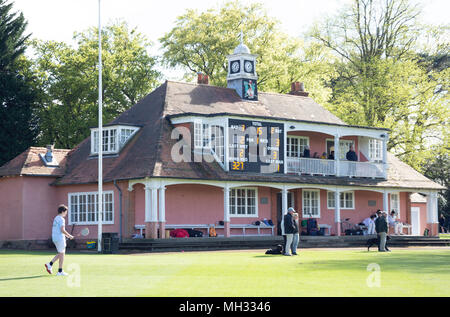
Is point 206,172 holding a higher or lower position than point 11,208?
higher

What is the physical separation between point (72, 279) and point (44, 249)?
19407 mm

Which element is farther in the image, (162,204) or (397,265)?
(162,204)

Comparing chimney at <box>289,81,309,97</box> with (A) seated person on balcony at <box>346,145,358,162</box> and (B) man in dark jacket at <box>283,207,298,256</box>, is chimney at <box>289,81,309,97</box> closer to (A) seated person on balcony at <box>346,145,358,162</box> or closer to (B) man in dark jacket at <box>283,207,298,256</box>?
(A) seated person on balcony at <box>346,145,358,162</box>

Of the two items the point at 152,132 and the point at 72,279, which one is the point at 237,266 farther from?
the point at 152,132

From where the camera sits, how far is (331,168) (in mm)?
39594

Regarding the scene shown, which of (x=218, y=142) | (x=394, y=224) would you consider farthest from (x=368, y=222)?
(x=218, y=142)

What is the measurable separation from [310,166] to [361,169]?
3.40 metres

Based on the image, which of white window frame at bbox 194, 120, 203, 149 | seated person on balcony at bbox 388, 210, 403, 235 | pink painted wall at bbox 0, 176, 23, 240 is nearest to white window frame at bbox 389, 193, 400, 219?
seated person on balcony at bbox 388, 210, 403, 235

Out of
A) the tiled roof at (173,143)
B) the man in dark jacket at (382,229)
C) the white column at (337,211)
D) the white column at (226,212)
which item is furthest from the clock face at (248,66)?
the man in dark jacket at (382,229)

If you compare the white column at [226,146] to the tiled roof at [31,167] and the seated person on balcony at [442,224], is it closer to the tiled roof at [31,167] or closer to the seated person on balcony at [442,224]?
the tiled roof at [31,167]

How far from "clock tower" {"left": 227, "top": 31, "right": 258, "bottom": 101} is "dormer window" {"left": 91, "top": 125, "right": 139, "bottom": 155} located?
6.68m

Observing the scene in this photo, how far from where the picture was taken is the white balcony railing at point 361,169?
1578 inches

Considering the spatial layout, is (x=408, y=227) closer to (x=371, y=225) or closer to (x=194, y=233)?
(x=371, y=225)

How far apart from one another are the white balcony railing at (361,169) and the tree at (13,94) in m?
18.8
